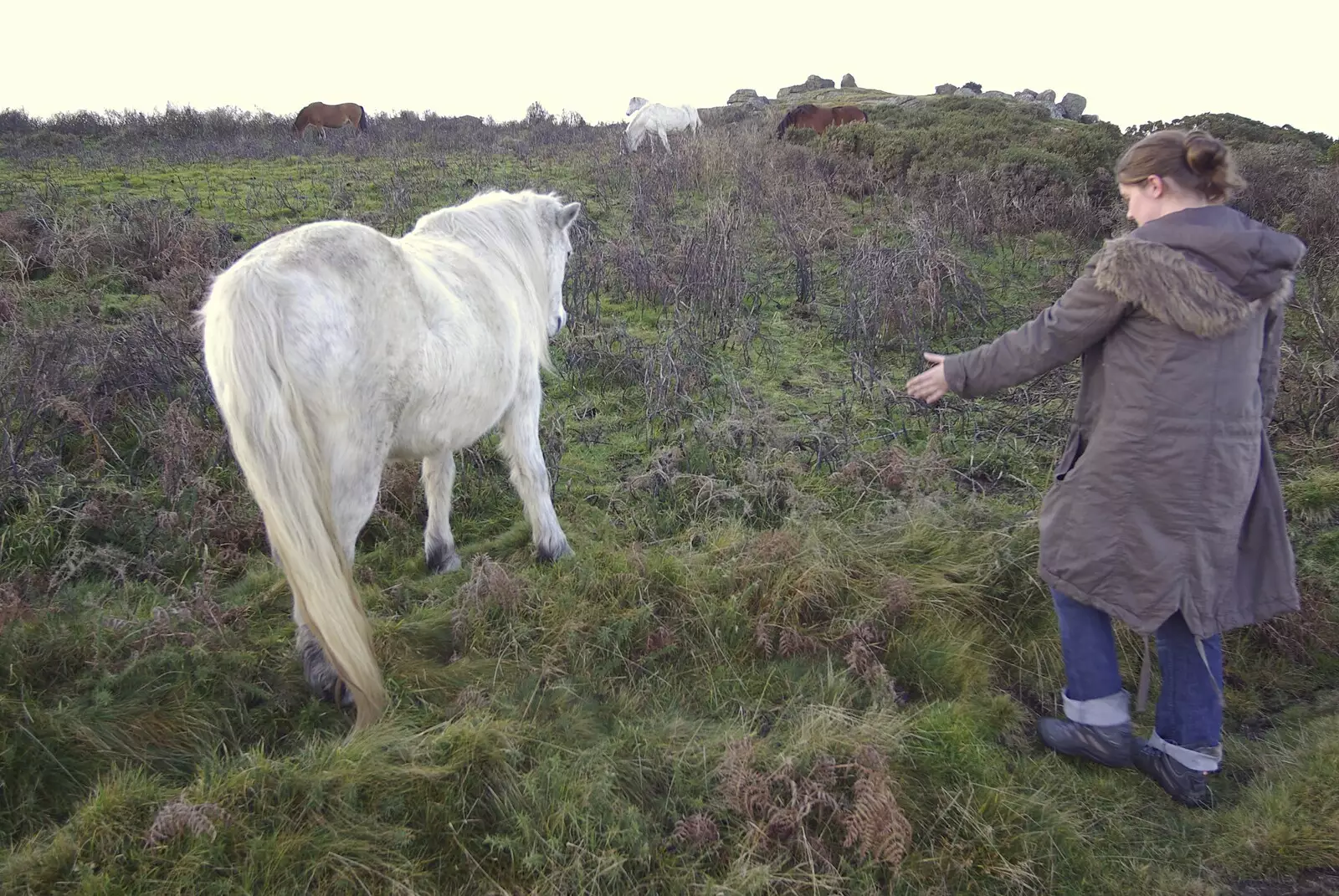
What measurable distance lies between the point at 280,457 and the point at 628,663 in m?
1.38

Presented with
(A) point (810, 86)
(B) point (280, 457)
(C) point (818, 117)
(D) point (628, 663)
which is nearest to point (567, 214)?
(B) point (280, 457)

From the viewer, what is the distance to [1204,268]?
199 centimetres

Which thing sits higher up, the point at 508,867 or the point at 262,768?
the point at 262,768

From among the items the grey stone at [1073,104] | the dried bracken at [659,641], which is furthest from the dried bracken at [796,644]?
the grey stone at [1073,104]

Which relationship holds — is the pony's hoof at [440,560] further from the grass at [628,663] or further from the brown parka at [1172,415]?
the brown parka at [1172,415]

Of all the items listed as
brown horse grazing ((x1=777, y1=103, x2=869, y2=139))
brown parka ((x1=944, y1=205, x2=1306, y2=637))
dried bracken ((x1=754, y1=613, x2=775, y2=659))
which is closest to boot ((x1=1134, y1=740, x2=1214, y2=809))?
brown parka ((x1=944, y1=205, x2=1306, y2=637))

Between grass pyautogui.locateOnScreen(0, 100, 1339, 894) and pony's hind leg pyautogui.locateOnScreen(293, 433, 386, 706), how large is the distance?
0.08 meters

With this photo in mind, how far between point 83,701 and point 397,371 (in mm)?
1384

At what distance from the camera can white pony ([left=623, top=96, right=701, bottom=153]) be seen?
15.5 meters

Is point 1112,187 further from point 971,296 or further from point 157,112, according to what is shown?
point 157,112

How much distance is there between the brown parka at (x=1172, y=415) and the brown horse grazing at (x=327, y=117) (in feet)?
62.5

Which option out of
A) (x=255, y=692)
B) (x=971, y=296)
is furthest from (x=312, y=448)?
(x=971, y=296)

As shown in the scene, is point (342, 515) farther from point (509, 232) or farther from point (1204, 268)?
point (1204, 268)

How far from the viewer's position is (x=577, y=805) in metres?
2.01
